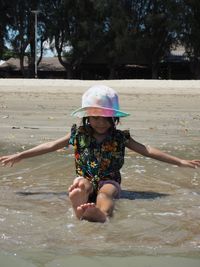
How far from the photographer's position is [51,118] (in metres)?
10.6

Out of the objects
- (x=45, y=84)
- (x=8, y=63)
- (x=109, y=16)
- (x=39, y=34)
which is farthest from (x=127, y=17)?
(x=45, y=84)

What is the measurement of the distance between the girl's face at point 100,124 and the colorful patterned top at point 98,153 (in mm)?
54

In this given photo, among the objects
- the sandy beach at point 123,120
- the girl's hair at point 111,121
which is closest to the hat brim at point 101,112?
the girl's hair at point 111,121

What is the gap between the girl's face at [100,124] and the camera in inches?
167

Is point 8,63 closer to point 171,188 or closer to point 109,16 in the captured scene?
point 109,16

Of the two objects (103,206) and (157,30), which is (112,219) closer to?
(103,206)

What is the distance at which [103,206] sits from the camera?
12.5ft

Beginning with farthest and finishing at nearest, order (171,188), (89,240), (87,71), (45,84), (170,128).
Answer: (87,71), (45,84), (170,128), (171,188), (89,240)

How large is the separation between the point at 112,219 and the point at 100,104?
2.85 ft

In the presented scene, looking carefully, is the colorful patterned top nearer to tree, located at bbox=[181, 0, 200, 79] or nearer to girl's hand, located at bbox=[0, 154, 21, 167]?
girl's hand, located at bbox=[0, 154, 21, 167]

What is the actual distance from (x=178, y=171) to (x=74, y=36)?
143ft

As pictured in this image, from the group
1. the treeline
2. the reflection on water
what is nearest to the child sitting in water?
the reflection on water

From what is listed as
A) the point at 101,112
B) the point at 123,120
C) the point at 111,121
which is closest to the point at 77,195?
the point at 101,112

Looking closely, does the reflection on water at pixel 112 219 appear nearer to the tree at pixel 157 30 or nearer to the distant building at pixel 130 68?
the tree at pixel 157 30
